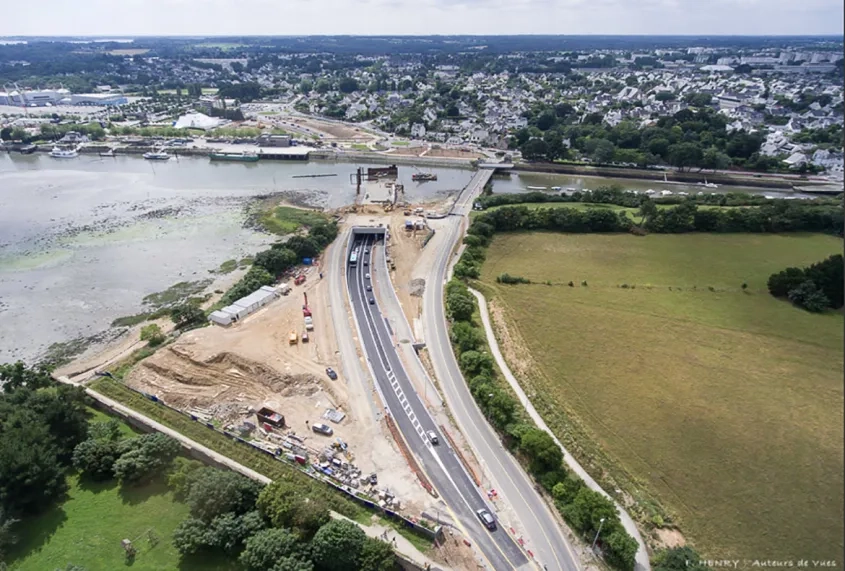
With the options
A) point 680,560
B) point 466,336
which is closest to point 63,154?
point 466,336

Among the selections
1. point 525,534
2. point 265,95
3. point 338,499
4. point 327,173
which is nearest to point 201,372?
point 338,499

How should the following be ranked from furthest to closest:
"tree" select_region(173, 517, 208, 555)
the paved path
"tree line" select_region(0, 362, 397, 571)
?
the paved path
"tree" select_region(173, 517, 208, 555)
"tree line" select_region(0, 362, 397, 571)

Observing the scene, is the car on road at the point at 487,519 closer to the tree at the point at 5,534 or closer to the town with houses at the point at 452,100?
the tree at the point at 5,534

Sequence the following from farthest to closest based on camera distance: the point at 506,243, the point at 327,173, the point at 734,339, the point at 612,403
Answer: the point at 327,173 → the point at 506,243 → the point at 734,339 → the point at 612,403

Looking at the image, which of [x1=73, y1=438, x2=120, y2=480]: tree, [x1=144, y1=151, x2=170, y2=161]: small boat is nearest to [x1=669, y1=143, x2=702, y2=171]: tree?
[x1=73, y1=438, x2=120, y2=480]: tree

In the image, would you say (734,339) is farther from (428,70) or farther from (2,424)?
(428,70)

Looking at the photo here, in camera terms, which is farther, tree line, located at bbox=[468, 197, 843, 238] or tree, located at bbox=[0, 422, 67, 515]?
tree line, located at bbox=[468, 197, 843, 238]

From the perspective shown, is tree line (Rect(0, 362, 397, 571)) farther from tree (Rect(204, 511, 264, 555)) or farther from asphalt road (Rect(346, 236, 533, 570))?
asphalt road (Rect(346, 236, 533, 570))
